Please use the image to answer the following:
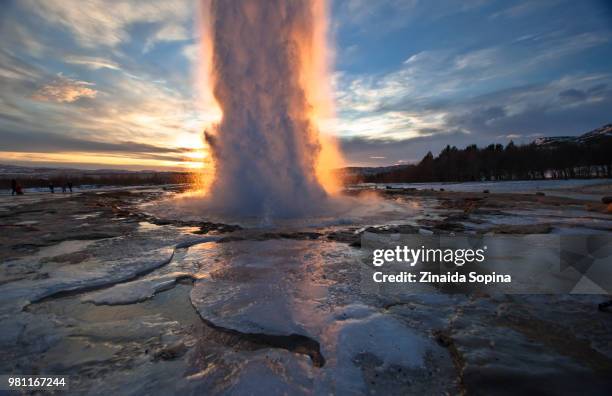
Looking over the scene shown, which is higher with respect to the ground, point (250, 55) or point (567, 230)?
point (250, 55)

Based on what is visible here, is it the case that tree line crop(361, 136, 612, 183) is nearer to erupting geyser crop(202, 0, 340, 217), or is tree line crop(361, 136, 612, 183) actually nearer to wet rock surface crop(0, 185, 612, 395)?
erupting geyser crop(202, 0, 340, 217)

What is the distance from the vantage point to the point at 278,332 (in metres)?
3.58

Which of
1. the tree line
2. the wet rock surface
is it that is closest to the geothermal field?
the wet rock surface

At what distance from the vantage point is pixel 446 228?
1027 centimetres

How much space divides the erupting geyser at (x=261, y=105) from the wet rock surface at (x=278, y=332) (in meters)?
7.65

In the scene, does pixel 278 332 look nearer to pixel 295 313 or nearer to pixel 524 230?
pixel 295 313

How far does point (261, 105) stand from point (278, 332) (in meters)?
12.0

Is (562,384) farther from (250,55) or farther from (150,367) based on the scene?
(250,55)

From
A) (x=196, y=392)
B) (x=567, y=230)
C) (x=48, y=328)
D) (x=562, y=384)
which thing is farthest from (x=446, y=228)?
(x=48, y=328)

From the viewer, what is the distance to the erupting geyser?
1381 centimetres

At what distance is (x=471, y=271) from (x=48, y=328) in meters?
7.03

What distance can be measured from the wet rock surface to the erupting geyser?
7.65 m

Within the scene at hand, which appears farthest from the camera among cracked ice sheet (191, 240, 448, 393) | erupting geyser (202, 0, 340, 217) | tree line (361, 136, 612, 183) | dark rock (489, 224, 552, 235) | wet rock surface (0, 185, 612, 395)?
tree line (361, 136, 612, 183)

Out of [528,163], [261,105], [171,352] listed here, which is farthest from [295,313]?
[528,163]
